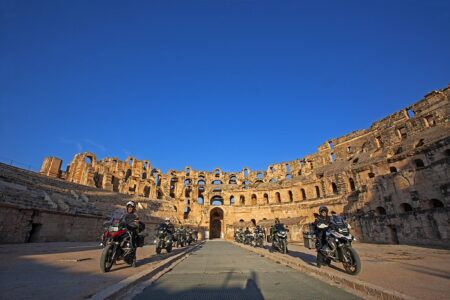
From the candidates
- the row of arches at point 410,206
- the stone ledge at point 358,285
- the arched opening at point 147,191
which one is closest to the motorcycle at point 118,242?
the stone ledge at point 358,285

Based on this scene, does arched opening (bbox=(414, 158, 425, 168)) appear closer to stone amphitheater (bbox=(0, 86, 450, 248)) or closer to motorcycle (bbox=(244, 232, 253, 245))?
stone amphitheater (bbox=(0, 86, 450, 248))

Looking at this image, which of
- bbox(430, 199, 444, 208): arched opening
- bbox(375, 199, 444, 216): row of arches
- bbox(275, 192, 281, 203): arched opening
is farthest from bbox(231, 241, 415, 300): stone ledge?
bbox(275, 192, 281, 203): arched opening

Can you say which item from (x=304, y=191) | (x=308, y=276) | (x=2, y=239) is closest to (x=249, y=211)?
(x=304, y=191)

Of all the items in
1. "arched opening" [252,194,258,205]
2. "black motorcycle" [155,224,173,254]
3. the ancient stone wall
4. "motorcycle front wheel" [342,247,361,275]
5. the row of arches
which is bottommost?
"motorcycle front wheel" [342,247,361,275]

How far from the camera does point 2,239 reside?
42.6ft

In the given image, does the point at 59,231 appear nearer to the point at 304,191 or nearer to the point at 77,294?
the point at 77,294

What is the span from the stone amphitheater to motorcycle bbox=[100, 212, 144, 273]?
1143cm

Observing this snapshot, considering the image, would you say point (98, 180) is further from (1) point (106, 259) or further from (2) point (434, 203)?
(2) point (434, 203)

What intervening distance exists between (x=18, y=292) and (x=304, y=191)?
40.6 meters

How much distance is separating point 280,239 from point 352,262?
7.00 meters

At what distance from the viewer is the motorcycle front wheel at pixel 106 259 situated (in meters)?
5.65

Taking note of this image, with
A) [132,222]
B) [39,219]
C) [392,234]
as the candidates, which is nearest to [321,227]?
[132,222]

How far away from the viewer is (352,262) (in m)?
5.73

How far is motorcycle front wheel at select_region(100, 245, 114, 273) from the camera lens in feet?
18.5
